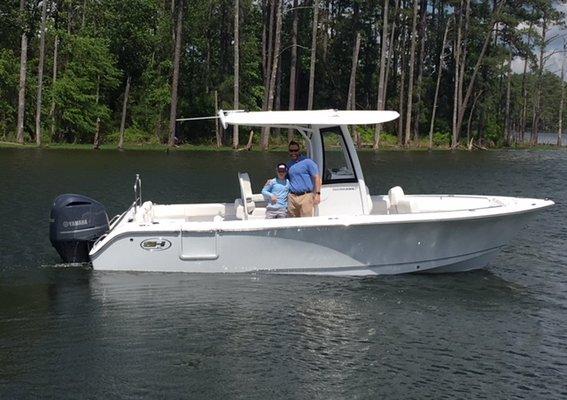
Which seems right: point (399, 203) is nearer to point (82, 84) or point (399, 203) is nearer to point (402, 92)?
point (82, 84)

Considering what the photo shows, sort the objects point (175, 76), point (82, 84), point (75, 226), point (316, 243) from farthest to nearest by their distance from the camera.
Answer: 1. point (82, 84)
2. point (175, 76)
3. point (75, 226)
4. point (316, 243)

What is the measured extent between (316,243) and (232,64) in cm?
4963

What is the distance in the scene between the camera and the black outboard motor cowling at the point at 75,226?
1171 cm

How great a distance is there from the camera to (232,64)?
59469 mm

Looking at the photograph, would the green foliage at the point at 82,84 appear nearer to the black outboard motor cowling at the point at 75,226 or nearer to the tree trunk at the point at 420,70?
the tree trunk at the point at 420,70

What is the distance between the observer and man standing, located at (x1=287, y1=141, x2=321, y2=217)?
11.9 m

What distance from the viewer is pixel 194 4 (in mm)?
59344

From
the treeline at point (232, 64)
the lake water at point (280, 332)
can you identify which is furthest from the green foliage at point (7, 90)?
the lake water at point (280, 332)

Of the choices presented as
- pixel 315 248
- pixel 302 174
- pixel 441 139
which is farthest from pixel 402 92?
pixel 315 248

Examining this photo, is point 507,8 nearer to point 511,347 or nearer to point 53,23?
point 53,23

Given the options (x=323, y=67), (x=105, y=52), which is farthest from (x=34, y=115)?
(x=323, y=67)

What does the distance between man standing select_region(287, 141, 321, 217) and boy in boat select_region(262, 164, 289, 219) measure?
0.13 meters

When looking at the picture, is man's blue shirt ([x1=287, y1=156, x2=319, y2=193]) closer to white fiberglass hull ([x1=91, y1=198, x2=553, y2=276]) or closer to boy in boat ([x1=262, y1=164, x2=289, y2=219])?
boy in boat ([x1=262, y1=164, x2=289, y2=219])

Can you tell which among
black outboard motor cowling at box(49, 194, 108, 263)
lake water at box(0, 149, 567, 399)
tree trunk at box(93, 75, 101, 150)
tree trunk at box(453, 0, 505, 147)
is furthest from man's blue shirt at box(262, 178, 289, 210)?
tree trunk at box(453, 0, 505, 147)
